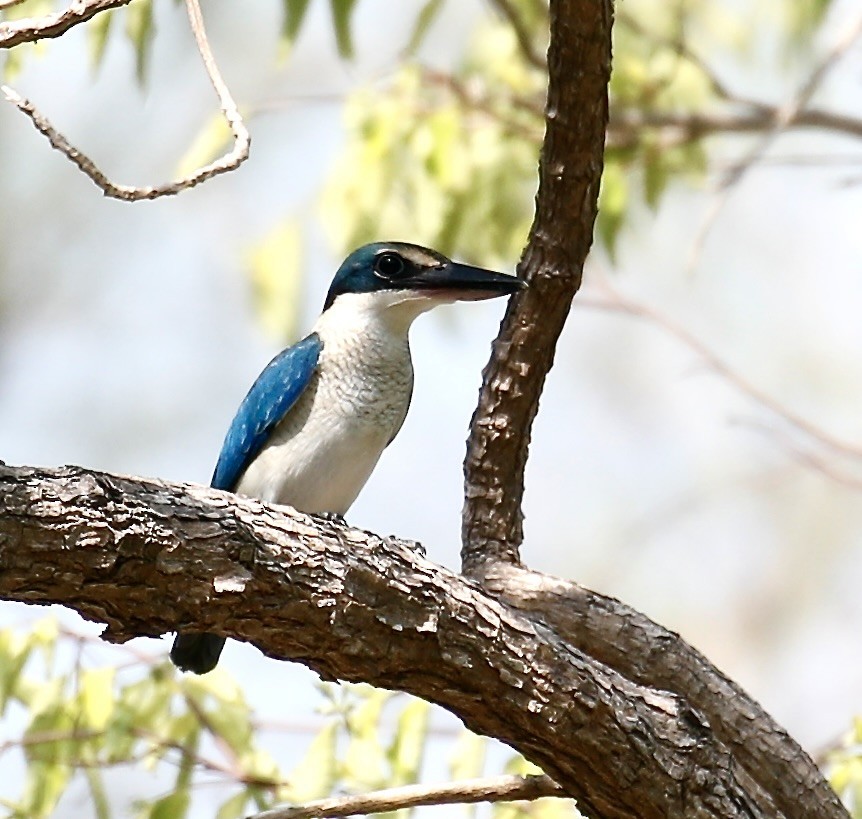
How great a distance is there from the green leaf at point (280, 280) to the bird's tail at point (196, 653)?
5.30ft

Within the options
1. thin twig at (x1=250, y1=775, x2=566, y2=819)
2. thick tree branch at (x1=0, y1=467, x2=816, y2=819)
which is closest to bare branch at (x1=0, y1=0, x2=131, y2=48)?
thick tree branch at (x1=0, y1=467, x2=816, y2=819)

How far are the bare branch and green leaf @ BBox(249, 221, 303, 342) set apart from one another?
3.03m

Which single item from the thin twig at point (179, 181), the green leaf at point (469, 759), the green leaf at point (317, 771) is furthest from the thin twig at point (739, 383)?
the thin twig at point (179, 181)

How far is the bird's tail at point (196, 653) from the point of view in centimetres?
406

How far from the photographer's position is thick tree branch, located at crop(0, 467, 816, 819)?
237 centimetres

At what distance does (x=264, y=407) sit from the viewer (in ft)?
14.3

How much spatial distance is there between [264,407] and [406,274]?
0.63m

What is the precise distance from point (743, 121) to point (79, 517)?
4.30m

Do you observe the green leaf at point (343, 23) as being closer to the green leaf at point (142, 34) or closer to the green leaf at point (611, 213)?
the green leaf at point (142, 34)

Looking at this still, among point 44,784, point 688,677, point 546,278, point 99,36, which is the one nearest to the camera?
point 688,677

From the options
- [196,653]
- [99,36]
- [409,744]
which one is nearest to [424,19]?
[99,36]

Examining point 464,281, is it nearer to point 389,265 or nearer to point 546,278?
point 389,265

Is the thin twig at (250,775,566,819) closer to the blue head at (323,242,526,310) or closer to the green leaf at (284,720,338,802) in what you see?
the green leaf at (284,720,338,802)

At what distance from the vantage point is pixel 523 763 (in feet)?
13.1
